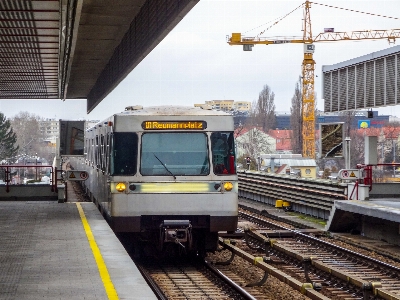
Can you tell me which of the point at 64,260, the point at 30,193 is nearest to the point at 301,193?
the point at 30,193

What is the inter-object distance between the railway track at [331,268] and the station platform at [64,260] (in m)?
3.18

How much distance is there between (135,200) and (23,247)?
237cm

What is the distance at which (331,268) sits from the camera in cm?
1328

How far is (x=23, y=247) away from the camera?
13.2 metres

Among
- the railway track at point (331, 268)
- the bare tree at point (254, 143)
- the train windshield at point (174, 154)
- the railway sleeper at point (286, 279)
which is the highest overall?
the bare tree at point (254, 143)

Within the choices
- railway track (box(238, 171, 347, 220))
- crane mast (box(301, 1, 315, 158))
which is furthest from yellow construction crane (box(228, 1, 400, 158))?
railway track (box(238, 171, 347, 220))

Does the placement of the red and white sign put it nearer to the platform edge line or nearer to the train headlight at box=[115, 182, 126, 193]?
the platform edge line

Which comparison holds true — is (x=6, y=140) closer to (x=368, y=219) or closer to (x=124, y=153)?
(x=368, y=219)

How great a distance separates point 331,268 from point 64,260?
458 cm

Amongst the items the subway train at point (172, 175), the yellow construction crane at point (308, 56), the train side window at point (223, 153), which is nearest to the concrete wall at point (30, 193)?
the subway train at point (172, 175)

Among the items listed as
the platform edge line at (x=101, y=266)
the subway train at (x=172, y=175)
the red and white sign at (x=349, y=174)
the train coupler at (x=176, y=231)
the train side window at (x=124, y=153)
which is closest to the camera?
the platform edge line at (x=101, y=266)

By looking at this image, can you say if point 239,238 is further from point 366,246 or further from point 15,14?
point 15,14

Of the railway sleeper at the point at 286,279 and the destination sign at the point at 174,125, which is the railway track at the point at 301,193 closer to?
the railway sleeper at the point at 286,279

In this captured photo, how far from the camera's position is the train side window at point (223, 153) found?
14766 millimetres
